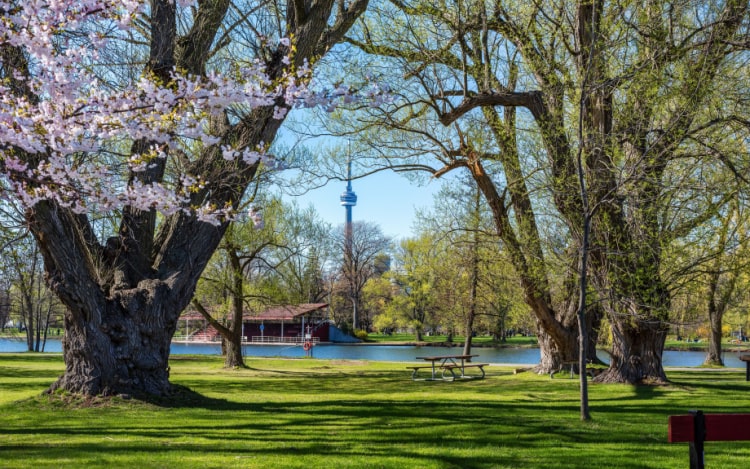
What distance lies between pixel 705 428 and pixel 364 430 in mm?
4931

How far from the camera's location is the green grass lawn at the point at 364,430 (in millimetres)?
6566

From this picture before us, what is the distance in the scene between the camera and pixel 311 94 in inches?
259

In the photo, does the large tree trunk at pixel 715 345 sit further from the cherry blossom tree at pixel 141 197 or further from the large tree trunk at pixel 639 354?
the cherry blossom tree at pixel 141 197

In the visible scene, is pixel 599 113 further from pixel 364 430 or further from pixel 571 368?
pixel 364 430

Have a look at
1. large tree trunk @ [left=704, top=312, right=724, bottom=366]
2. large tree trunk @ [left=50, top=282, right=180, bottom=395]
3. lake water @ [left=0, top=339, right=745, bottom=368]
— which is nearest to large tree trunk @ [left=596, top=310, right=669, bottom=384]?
large tree trunk @ [left=50, top=282, right=180, bottom=395]

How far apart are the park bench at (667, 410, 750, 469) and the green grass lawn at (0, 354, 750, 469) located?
2443 millimetres

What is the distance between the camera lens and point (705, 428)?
4.09 meters

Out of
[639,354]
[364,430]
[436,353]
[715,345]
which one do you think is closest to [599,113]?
[639,354]

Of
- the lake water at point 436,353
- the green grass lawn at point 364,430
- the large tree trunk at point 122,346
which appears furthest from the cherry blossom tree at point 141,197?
the lake water at point 436,353

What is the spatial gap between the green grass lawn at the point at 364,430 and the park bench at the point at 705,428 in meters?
2.44

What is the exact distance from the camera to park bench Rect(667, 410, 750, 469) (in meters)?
4.07

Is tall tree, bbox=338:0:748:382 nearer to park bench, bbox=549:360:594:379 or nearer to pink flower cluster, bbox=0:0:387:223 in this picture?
park bench, bbox=549:360:594:379

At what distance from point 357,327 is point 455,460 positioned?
67.6m

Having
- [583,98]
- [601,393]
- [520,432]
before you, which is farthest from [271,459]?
[601,393]
